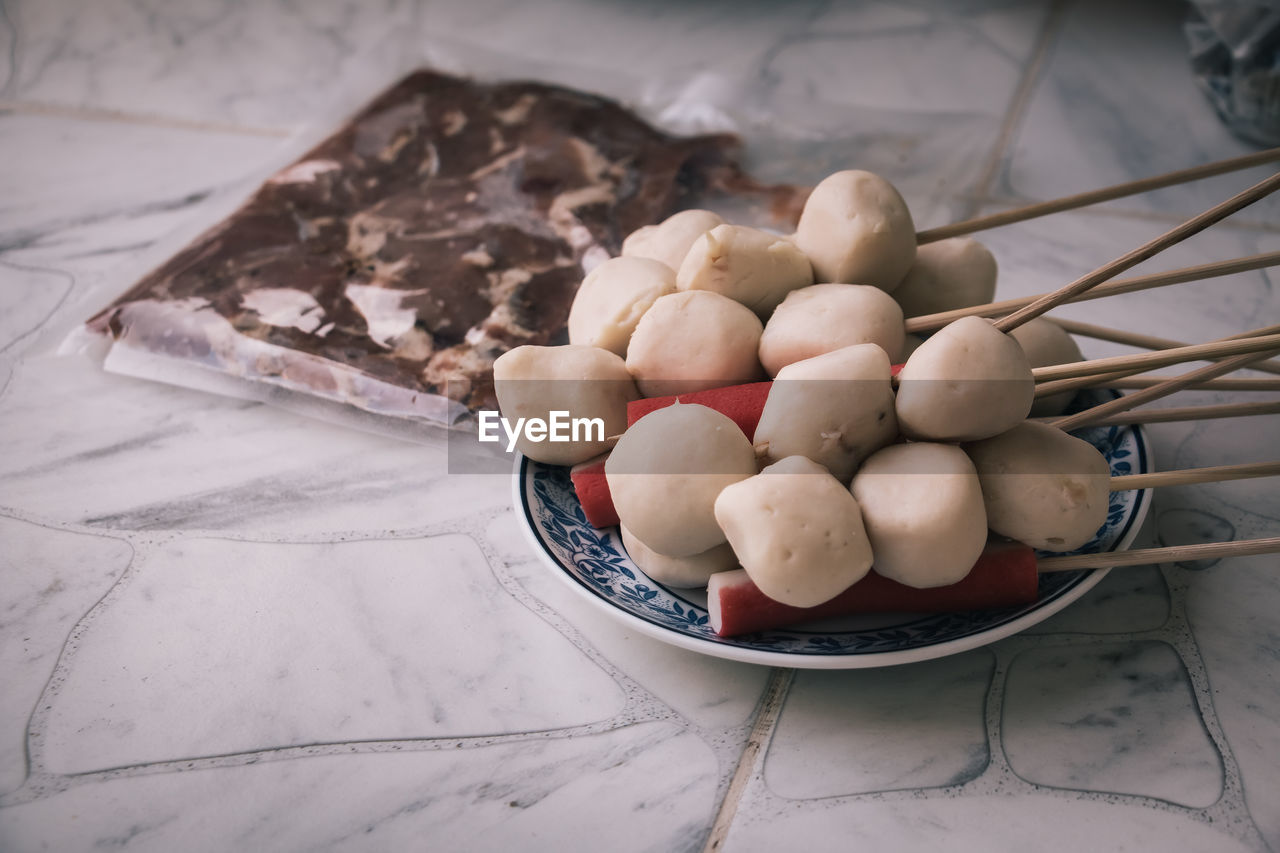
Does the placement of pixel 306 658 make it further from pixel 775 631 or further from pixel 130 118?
pixel 130 118

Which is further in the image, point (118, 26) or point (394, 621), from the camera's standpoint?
point (118, 26)

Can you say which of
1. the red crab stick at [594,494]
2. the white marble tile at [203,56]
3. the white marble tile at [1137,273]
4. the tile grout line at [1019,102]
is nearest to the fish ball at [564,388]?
the red crab stick at [594,494]

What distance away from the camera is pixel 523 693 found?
2.70ft

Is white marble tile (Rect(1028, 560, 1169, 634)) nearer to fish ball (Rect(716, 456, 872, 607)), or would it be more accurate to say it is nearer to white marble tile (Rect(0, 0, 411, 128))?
fish ball (Rect(716, 456, 872, 607))

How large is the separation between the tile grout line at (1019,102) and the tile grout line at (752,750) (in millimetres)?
877

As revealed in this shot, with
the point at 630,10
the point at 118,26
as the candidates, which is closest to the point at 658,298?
the point at 630,10

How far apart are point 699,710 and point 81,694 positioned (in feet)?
1.64

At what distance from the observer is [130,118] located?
5.82 ft

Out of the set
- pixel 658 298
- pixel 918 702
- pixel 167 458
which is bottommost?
pixel 167 458

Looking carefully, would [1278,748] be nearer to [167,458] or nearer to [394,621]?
[394,621]

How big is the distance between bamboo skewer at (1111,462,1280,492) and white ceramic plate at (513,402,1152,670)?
0.07 m

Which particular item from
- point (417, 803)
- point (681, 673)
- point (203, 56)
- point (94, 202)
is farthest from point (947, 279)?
point (203, 56)

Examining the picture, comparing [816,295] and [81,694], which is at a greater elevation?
[816,295]

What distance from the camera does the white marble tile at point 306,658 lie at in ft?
2.62
